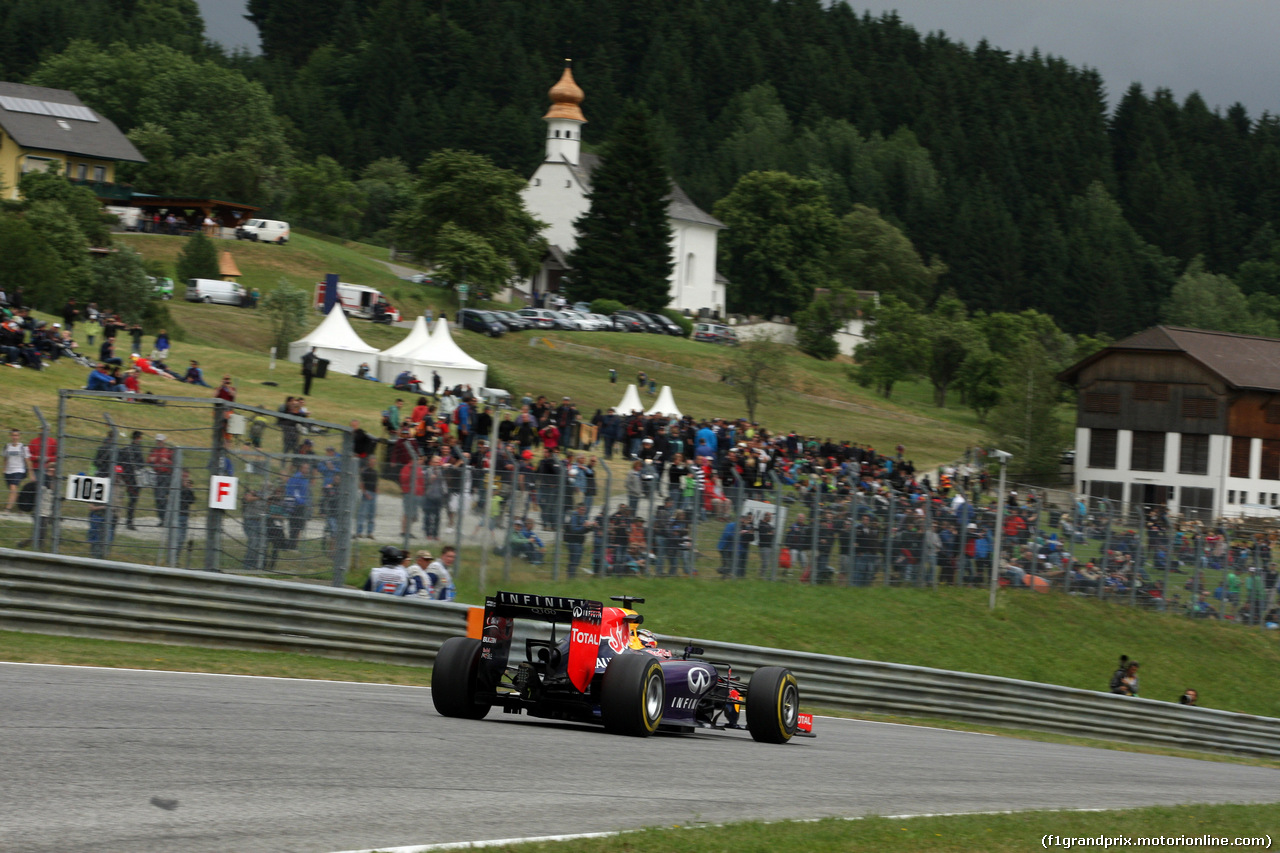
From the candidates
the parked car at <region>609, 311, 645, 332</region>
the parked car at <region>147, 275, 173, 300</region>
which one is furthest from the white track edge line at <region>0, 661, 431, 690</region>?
the parked car at <region>609, 311, 645, 332</region>

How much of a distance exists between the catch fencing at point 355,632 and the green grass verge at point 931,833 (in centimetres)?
717

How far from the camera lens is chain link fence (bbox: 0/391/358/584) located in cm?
1473

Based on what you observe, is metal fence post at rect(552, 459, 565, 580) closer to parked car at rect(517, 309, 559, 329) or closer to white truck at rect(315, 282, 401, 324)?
white truck at rect(315, 282, 401, 324)

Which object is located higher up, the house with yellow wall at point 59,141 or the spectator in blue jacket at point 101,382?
the house with yellow wall at point 59,141

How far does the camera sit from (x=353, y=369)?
4738cm

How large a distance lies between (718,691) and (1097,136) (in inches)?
7612

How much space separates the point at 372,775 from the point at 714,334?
7997cm

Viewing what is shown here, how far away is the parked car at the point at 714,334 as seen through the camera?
280 ft

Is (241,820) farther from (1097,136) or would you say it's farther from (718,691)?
(1097,136)

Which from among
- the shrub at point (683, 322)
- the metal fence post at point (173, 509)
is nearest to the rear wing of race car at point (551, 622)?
the metal fence post at point (173, 509)

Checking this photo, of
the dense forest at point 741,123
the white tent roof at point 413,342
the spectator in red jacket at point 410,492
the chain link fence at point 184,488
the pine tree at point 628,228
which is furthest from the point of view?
the dense forest at point 741,123

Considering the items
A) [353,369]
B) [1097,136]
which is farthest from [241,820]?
[1097,136]

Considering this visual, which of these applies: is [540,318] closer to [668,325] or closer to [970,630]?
[668,325]

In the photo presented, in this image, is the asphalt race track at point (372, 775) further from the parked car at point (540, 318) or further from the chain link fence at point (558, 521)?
the parked car at point (540, 318)
